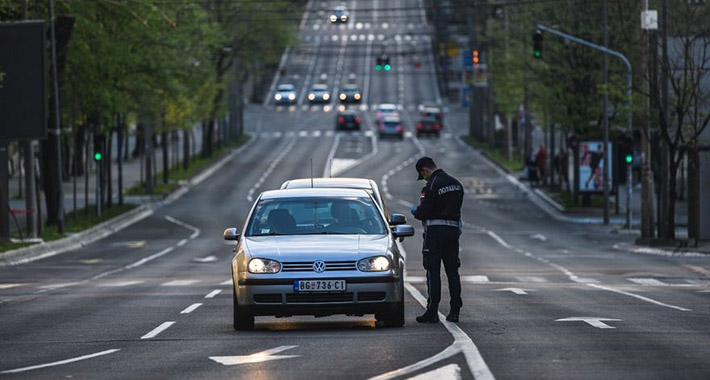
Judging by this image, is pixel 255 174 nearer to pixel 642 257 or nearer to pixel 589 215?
pixel 589 215

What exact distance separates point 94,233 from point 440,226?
3670 cm

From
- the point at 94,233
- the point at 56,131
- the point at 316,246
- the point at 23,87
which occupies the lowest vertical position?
the point at 94,233

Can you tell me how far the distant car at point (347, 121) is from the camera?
114 metres

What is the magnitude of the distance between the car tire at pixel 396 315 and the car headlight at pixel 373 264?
305mm

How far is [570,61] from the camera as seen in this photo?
203ft

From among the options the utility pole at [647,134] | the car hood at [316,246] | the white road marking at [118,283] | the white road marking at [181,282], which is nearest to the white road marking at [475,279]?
the white road marking at [181,282]

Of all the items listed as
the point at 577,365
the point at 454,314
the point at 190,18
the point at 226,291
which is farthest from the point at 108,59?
the point at 577,365

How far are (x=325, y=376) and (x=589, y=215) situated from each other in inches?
1977

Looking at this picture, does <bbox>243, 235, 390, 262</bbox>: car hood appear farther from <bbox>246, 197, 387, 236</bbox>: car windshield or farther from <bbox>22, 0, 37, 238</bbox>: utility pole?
<bbox>22, 0, 37, 238</bbox>: utility pole

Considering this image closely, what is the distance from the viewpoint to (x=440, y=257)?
17.6 m

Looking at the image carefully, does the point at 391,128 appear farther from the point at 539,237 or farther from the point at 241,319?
the point at 241,319

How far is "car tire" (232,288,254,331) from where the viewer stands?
17.0 meters

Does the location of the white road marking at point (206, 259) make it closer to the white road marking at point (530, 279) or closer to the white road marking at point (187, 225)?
the white road marking at point (187, 225)

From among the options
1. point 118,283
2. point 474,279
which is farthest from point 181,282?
point 474,279
